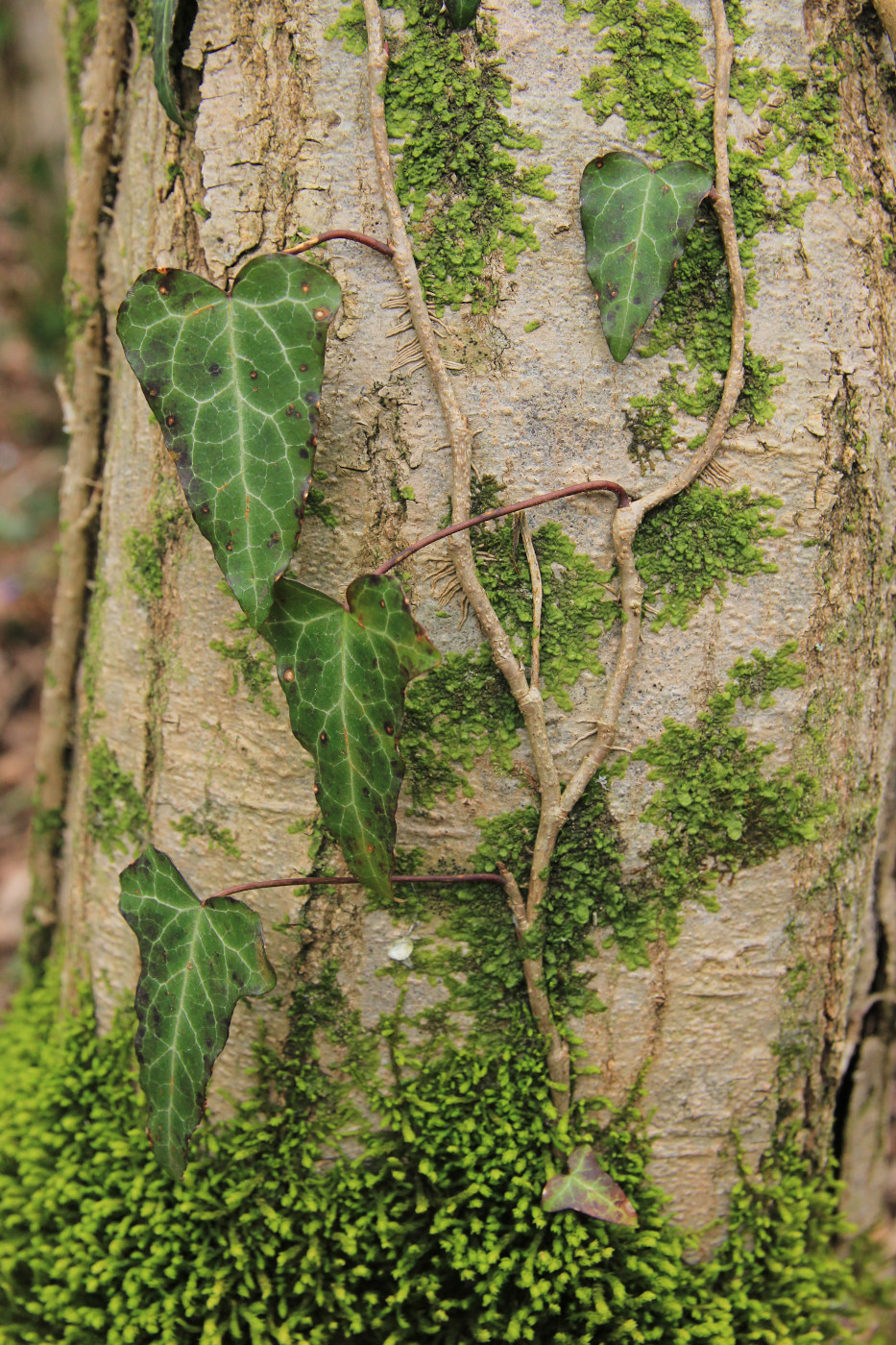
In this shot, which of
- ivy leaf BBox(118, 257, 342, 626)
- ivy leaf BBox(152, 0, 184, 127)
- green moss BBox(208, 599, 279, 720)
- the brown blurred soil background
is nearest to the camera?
ivy leaf BBox(118, 257, 342, 626)

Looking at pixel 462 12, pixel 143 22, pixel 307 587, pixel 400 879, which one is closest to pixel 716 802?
pixel 400 879

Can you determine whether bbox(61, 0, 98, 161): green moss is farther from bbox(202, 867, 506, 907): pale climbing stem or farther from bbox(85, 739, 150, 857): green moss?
bbox(202, 867, 506, 907): pale climbing stem

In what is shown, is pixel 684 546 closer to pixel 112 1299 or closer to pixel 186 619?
pixel 186 619

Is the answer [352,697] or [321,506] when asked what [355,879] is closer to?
[352,697]

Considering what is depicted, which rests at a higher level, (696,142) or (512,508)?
(696,142)

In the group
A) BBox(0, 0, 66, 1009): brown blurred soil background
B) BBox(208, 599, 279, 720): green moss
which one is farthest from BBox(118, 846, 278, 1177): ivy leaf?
BBox(0, 0, 66, 1009): brown blurred soil background

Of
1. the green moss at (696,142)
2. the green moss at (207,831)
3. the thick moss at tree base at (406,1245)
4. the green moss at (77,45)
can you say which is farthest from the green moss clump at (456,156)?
the thick moss at tree base at (406,1245)
